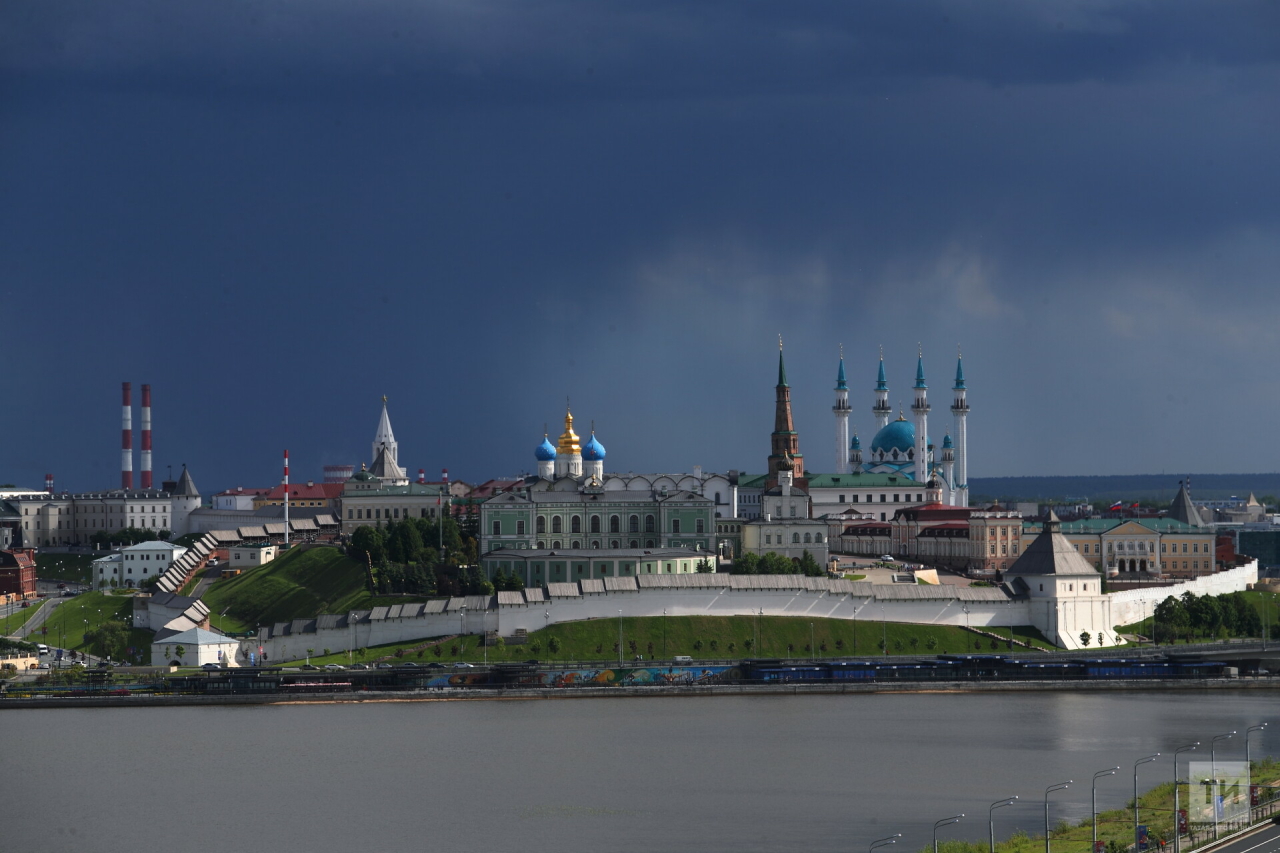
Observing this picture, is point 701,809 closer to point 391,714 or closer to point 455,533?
point 391,714

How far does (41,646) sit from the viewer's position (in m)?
71.4

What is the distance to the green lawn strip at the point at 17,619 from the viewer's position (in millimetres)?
77562

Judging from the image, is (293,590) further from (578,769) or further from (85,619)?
(578,769)

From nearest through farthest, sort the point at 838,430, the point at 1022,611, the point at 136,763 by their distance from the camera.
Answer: the point at 136,763 → the point at 1022,611 → the point at 838,430

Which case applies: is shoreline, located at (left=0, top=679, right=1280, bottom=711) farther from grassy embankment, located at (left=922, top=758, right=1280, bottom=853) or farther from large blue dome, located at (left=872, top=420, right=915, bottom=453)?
large blue dome, located at (left=872, top=420, right=915, bottom=453)

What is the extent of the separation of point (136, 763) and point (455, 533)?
33.5m

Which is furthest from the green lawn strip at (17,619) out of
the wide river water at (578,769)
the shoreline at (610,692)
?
the wide river water at (578,769)

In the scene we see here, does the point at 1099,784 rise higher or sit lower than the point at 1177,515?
lower

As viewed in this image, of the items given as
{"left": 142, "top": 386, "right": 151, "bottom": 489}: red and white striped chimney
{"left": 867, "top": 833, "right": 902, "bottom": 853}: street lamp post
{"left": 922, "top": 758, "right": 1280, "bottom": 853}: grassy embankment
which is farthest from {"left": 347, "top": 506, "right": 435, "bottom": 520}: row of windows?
{"left": 867, "top": 833, "right": 902, "bottom": 853}: street lamp post

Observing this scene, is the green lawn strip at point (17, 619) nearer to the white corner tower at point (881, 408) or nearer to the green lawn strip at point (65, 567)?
the green lawn strip at point (65, 567)

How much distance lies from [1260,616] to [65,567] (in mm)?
61051

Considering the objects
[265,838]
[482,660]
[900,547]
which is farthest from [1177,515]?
[265,838]

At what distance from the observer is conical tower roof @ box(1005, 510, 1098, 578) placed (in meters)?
70.1

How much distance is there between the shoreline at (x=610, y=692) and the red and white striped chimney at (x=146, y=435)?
71372mm
